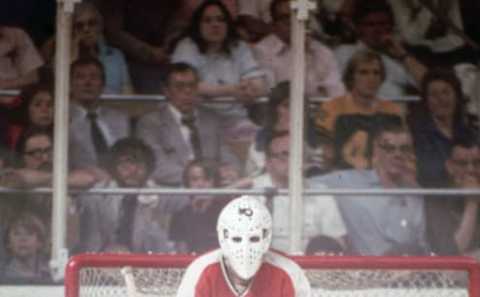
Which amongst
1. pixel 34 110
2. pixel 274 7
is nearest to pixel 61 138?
pixel 34 110

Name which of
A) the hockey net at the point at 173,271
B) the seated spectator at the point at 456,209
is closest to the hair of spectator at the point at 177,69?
the seated spectator at the point at 456,209

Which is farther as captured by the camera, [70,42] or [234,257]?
[70,42]

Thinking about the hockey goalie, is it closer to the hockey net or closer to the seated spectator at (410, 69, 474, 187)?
the hockey net

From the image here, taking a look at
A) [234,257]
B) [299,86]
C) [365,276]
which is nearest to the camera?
[234,257]

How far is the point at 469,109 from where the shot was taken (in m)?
10.9

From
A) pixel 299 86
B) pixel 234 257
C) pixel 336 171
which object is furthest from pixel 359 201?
pixel 234 257

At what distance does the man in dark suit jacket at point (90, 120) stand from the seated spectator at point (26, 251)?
1.67 ft

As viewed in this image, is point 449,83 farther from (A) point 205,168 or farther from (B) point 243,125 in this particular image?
(A) point 205,168

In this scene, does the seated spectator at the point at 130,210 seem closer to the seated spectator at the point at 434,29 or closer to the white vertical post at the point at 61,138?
the white vertical post at the point at 61,138

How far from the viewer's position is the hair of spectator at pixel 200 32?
1081cm

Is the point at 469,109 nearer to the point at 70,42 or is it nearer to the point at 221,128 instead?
the point at 221,128

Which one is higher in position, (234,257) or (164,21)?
(164,21)

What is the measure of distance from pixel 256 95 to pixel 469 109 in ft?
4.92

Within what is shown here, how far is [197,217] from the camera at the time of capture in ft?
35.6
